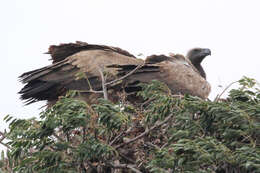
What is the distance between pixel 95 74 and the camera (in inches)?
258

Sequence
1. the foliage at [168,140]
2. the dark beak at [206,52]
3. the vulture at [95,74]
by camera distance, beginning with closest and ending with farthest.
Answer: the foliage at [168,140] → the vulture at [95,74] → the dark beak at [206,52]

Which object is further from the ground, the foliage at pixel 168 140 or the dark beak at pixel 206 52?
the dark beak at pixel 206 52

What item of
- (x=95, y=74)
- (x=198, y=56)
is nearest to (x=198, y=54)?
(x=198, y=56)

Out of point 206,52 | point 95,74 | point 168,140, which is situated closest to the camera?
point 168,140

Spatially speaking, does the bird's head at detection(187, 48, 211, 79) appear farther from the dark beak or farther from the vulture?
the vulture

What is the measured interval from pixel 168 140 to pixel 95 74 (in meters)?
2.82

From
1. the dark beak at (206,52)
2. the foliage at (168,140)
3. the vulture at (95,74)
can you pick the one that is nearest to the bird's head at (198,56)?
the dark beak at (206,52)

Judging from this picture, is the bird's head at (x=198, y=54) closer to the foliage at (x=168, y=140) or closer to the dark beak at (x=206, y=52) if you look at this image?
the dark beak at (x=206, y=52)

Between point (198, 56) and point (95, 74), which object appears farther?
point (198, 56)

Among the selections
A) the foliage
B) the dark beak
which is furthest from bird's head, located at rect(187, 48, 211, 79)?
the foliage

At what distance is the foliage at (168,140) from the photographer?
3.42 metres

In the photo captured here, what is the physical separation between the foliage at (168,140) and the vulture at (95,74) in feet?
7.25

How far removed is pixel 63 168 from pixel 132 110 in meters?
0.91

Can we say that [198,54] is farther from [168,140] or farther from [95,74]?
[168,140]
